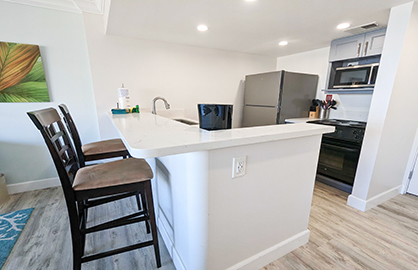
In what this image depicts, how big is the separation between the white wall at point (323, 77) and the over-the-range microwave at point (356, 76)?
29cm

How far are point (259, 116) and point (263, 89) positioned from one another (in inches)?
18.8

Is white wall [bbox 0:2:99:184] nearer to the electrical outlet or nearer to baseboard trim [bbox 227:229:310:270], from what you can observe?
the electrical outlet

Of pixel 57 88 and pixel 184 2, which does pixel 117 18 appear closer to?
pixel 184 2

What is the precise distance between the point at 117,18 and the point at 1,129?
1988 mm

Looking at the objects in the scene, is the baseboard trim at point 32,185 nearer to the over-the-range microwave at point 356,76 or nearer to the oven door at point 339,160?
the oven door at point 339,160

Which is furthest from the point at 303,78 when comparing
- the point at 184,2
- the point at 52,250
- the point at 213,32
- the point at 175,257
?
the point at 52,250

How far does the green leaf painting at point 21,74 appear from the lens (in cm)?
213

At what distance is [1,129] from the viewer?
226cm

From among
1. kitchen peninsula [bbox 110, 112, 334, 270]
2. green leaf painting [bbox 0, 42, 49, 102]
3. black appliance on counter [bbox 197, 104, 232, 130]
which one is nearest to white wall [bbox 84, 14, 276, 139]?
green leaf painting [bbox 0, 42, 49, 102]

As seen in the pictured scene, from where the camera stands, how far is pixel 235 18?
6.34ft

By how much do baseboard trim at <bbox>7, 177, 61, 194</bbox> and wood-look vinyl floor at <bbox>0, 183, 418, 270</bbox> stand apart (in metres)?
0.23

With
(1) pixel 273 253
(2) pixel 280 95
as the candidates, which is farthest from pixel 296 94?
(1) pixel 273 253

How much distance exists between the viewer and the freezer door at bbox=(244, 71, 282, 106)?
298cm

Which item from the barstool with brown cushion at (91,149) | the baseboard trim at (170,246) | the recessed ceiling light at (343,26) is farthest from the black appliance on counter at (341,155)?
the barstool with brown cushion at (91,149)
